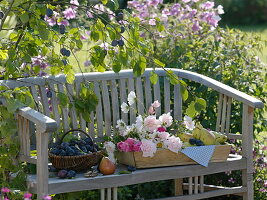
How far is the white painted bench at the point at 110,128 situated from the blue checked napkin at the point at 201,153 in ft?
0.13

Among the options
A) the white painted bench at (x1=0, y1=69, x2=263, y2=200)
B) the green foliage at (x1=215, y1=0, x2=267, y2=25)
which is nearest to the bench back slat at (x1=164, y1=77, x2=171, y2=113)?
the white painted bench at (x1=0, y1=69, x2=263, y2=200)

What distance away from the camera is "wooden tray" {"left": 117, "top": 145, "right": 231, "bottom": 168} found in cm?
388

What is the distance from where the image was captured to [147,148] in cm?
384

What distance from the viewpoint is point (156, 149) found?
389 centimetres

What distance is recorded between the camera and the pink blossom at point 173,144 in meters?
3.91

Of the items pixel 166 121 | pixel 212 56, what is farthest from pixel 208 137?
pixel 212 56

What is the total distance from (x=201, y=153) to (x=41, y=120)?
0.99m

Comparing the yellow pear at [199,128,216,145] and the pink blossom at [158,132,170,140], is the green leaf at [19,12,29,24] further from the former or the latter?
the yellow pear at [199,128,216,145]

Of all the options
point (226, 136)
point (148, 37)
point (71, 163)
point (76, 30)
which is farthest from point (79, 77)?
point (148, 37)

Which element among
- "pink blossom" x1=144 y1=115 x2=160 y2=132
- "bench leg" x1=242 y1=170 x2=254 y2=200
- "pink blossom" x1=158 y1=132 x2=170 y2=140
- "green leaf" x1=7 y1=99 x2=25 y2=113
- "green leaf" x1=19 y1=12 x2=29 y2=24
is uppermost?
"green leaf" x1=19 y1=12 x2=29 y2=24

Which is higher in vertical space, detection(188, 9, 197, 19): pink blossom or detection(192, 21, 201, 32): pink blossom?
detection(188, 9, 197, 19): pink blossom

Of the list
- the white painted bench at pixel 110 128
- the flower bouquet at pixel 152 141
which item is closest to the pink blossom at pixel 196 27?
the white painted bench at pixel 110 128

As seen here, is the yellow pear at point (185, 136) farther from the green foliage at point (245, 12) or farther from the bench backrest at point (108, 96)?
the green foliage at point (245, 12)

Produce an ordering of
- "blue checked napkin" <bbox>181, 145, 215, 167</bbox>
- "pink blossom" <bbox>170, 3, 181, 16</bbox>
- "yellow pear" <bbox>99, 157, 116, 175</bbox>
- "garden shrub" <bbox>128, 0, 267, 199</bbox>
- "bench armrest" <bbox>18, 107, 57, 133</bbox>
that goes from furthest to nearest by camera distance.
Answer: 1. "pink blossom" <bbox>170, 3, 181, 16</bbox>
2. "garden shrub" <bbox>128, 0, 267, 199</bbox>
3. "blue checked napkin" <bbox>181, 145, 215, 167</bbox>
4. "yellow pear" <bbox>99, 157, 116, 175</bbox>
5. "bench armrest" <bbox>18, 107, 57, 133</bbox>
